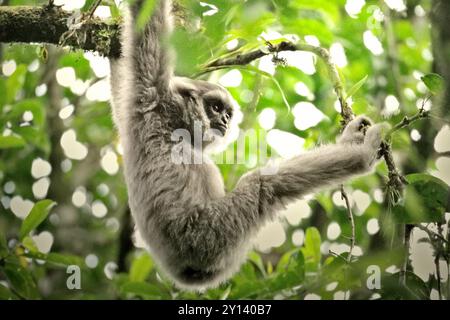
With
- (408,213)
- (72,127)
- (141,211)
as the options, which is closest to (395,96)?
(408,213)

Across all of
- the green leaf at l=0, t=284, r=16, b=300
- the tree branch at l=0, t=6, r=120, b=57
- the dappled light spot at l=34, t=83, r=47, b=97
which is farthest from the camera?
the dappled light spot at l=34, t=83, r=47, b=97

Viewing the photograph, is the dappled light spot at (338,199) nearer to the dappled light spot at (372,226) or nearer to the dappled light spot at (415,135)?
the dappled light spot at (372,226)

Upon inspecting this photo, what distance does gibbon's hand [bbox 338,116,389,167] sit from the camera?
8.28 ft


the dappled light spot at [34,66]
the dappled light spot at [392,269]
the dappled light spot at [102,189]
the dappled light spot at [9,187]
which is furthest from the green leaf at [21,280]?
the dappled light spot at [392,269]

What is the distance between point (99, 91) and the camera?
3.21 m

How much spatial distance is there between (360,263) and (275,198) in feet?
2.02

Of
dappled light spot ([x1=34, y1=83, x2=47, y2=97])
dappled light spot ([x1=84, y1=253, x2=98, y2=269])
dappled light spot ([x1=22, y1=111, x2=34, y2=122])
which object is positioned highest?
dappled light spot ([x1=34, y1=83, x2=47, y2=97])

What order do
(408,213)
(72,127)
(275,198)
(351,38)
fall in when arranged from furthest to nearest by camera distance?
1. (72,127)
2. (351,38)
3. (275,198)
4. (408,213)

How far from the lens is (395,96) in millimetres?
3201

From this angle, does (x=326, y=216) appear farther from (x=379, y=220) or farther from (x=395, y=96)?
(x=395, y=96)

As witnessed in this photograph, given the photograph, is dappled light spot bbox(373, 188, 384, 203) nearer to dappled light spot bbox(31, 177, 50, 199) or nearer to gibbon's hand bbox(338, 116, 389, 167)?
gibbon's hand bbox(338, 116, 389, 167)

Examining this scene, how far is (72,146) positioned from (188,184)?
53.3 inches

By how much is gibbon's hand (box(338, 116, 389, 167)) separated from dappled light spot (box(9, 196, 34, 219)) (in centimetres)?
186

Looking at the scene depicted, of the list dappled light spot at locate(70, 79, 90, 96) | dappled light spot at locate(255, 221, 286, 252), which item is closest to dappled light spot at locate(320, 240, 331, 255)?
dappled light spot at locate(255, 221, 286, 252)
